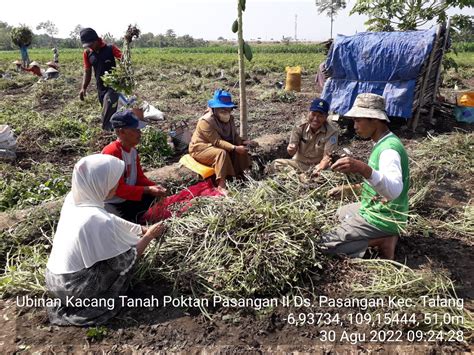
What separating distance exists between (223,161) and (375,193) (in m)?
1.68

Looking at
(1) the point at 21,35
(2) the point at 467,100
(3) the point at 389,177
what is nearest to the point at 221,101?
(3) the point at 389,177

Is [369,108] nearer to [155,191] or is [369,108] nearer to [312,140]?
[312,140]

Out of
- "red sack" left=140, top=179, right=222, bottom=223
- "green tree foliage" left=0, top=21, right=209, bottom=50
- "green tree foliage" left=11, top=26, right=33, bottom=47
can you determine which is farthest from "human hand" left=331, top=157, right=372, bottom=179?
"green tree foliage" left=0, top=21, right=209, bottom=50

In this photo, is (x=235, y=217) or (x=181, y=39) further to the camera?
(x=181, y=39)

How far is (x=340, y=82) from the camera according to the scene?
7398mm

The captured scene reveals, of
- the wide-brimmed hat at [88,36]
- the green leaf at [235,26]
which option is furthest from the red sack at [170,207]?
the wide-brimmed hat at [88,36]

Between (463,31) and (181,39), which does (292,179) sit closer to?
(463,31)

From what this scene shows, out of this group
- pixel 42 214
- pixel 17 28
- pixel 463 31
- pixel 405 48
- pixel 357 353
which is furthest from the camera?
pixel 17 28

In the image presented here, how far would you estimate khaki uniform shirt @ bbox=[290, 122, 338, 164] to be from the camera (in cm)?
399

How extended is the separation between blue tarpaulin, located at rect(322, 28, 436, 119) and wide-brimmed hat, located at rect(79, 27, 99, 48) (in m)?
4.36

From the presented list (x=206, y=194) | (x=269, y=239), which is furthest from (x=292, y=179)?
(x=269, y=239)

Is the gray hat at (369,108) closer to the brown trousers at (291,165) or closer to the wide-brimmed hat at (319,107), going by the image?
the wide-brimmed hat at (319,107)

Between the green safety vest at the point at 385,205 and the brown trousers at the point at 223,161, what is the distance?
1.57 metres

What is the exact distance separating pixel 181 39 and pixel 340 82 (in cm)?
7188
